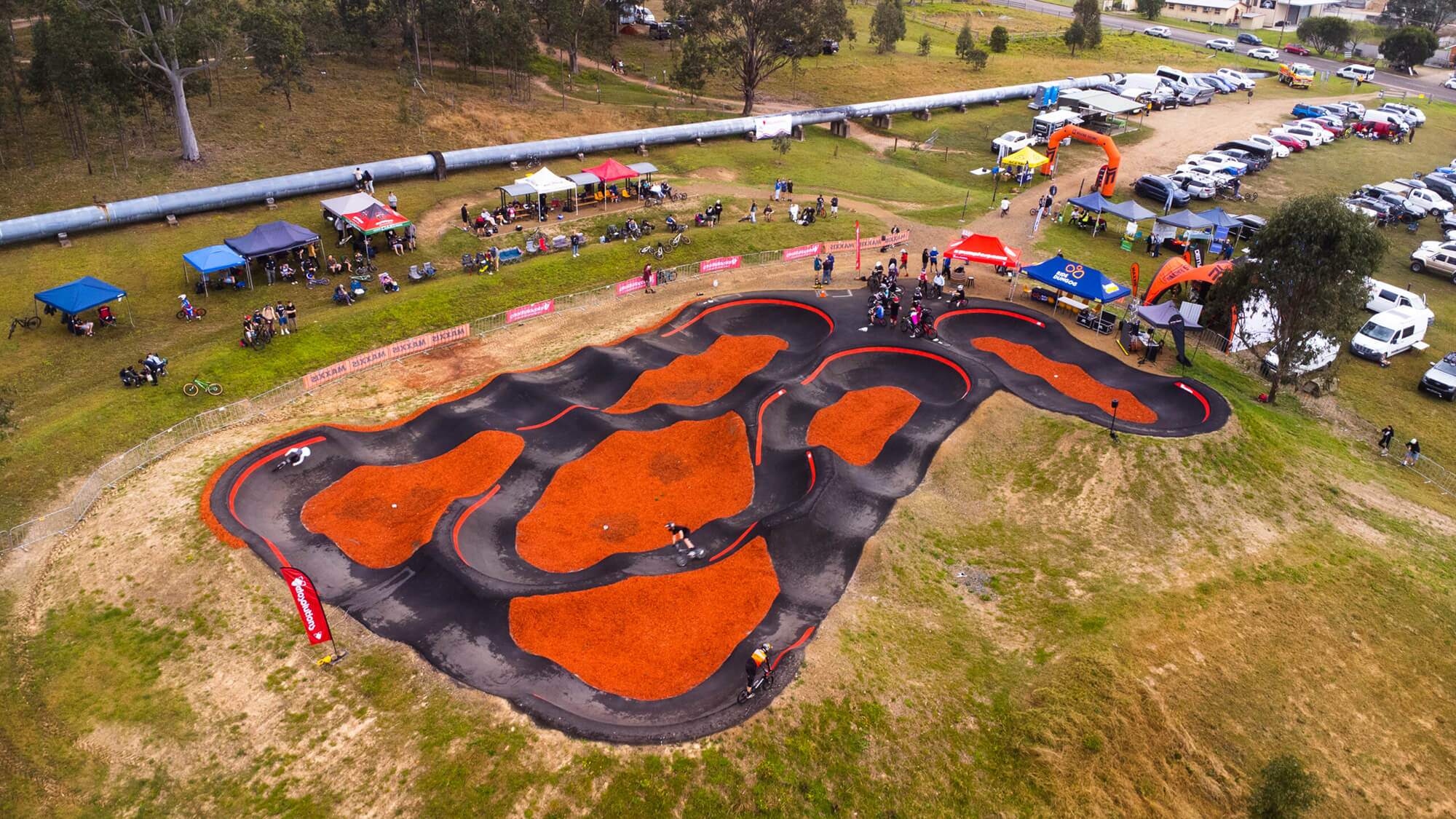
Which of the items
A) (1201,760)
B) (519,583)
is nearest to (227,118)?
(519,583)

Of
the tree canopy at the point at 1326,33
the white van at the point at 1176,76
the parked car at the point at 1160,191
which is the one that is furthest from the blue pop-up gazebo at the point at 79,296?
the tree canopy at the point at 1326,33

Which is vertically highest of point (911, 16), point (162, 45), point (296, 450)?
point (911, 16)

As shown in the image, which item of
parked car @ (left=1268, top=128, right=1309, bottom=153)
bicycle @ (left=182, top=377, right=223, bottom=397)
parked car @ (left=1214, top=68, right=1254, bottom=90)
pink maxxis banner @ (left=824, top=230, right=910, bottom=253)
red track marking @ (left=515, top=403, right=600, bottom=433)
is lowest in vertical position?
red track marking @ (left=515, top=403, right=600, bottom=433)

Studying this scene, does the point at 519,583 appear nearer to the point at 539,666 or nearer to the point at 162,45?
the point at 539,666

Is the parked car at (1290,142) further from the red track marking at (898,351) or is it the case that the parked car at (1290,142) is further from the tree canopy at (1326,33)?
the red track marking at (898,351)

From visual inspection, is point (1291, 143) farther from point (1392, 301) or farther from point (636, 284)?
point (636, 284)

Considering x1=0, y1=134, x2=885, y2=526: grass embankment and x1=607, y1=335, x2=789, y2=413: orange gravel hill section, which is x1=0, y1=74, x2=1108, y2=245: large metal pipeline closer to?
x1=0, y1=134, x2=885, y2=526: grass embankment

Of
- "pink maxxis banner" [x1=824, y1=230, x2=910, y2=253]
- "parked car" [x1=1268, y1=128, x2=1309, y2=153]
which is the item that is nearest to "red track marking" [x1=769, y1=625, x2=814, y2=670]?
"pink maxxis banner" [x1=824, y1=230, x2=910, y2=253]
